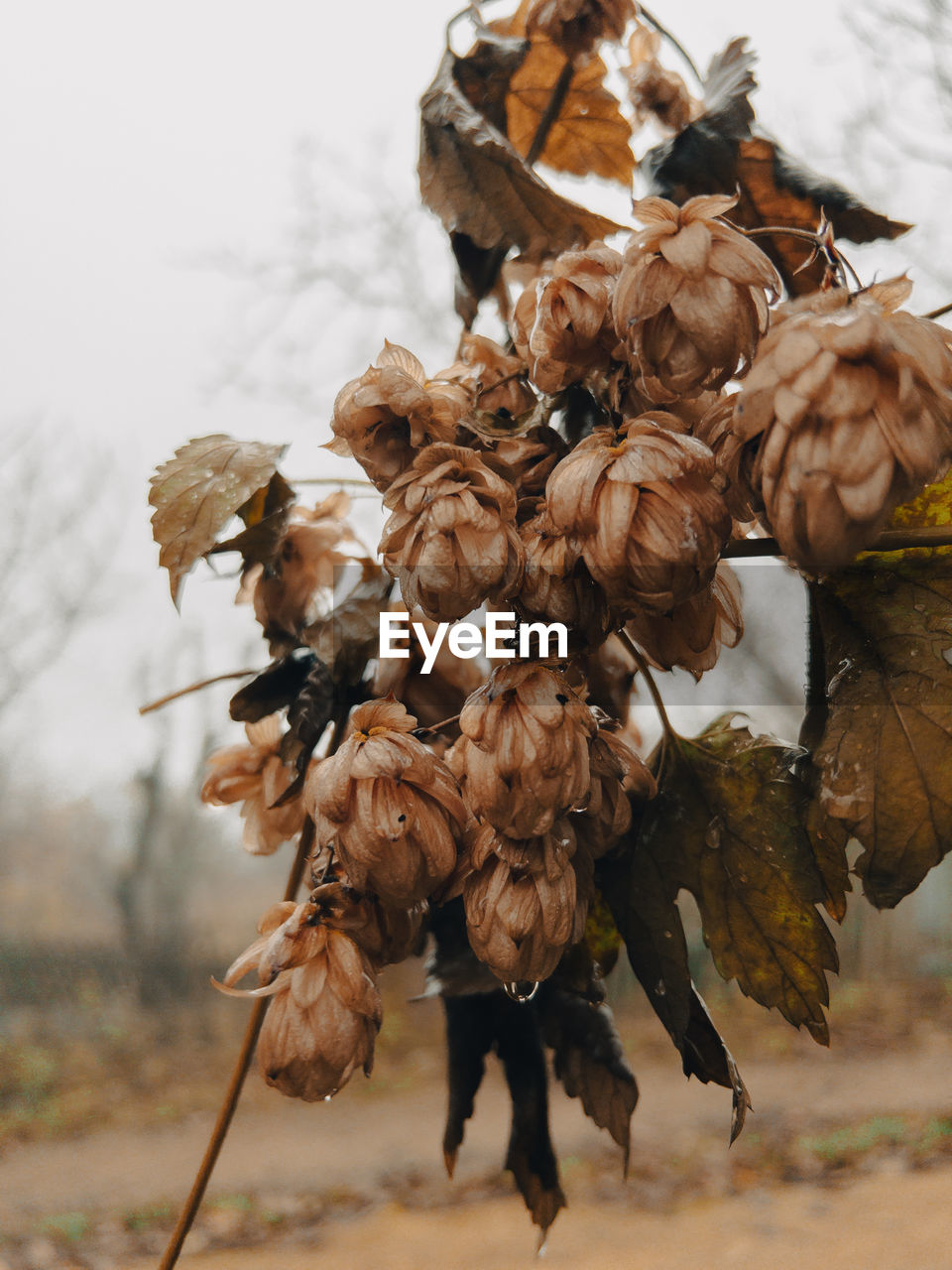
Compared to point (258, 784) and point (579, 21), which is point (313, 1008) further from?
point (579, 21)

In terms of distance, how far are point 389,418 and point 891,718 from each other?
0.39 feet

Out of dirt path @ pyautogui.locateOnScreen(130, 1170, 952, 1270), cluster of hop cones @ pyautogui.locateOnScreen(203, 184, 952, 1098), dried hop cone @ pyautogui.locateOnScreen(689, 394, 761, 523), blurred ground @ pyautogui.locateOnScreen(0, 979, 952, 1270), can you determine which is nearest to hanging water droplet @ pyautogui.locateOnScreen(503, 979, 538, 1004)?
cluster of hop cones @ pyautogui.locateOnScreen(203, 184, 952, 1098)

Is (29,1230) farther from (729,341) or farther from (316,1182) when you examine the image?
(729,341)

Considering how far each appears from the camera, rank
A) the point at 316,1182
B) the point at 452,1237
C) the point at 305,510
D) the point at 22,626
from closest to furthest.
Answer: the point at 305,510 → the point at 452,1237 → the point at 316,1182 → the point at 22,626

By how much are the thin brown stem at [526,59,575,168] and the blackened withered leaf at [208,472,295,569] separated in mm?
135

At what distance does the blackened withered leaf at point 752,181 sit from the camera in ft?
0.81

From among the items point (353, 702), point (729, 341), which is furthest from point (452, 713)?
point (729, 341)

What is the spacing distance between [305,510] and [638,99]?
0.17m

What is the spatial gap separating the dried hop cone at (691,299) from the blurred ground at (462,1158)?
2.39 metres

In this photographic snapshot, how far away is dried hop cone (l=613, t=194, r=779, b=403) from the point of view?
15 centimetres

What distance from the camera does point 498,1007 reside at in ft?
0.97

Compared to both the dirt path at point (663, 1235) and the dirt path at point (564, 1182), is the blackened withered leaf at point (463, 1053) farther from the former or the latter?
the dirt path at point (663, 1235)

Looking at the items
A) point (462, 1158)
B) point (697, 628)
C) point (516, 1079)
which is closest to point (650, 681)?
point (697, 628)

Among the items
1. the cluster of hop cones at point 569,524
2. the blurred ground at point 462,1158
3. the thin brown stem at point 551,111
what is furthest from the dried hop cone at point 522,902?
the blurred ground at point 462,1158
